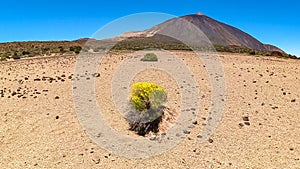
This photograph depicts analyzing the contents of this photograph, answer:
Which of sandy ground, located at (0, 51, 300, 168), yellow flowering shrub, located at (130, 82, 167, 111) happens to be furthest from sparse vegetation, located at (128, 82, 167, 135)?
sandy ground, located at (0, 51, 300, 168)

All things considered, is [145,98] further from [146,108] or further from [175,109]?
[175,109]

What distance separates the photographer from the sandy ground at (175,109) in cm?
718

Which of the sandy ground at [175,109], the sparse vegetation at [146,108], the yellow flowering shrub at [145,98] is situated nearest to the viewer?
the sandy ground at [175,109]

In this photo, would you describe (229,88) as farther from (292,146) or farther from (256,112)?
(292,146)

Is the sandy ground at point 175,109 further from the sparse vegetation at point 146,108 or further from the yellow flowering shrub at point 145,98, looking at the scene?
the yellow flowering shrub at point 145,98

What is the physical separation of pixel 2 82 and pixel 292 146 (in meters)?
11.5

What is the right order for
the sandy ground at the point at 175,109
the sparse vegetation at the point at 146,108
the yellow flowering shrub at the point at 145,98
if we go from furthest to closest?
the yellow flowering shrub at the point at 145,98, the sparse vegetation at the point at 146,108, the sandy ground at the point at 175,109

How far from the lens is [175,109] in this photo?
31.8ft

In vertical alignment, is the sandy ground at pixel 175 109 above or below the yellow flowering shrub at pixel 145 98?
below

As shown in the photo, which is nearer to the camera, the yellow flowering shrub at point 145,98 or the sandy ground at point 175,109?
the sandy ground at point 175,109

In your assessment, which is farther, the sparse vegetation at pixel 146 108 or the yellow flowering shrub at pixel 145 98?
the yellow flowering shrub at pixel 145 98

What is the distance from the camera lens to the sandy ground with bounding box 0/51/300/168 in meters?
7.18

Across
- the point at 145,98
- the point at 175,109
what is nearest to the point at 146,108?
the point at 145,98

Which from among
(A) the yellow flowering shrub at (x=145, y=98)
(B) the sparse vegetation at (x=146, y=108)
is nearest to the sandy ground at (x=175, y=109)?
A: (B) the sparse vegetation at (x=146, y=108)
